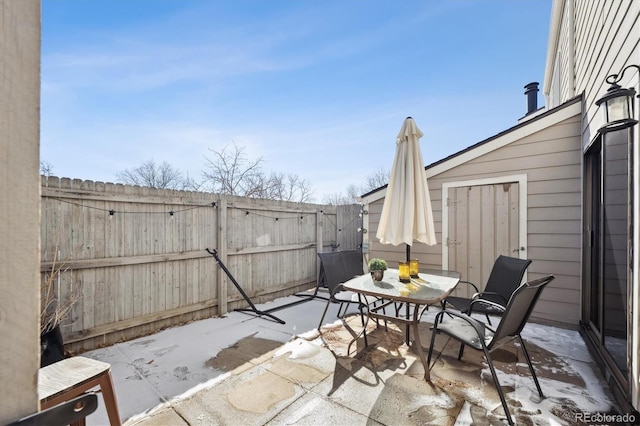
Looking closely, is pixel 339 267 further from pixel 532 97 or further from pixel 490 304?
pixel 532 97

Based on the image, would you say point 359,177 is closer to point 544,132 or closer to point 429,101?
point 429,101

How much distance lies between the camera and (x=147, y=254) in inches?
140

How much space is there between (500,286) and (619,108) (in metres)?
2.01

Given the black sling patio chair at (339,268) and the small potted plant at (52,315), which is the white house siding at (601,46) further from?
the small potted plant at (52,315)

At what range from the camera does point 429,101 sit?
18.2ft

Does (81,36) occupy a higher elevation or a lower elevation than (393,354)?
higher

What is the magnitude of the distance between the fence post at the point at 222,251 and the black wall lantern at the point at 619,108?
4.24m

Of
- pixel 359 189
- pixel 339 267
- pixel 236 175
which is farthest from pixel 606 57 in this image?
pixel 359 189

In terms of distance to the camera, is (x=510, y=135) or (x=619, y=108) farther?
(x=510, y=135)

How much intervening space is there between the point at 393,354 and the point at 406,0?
194 inches

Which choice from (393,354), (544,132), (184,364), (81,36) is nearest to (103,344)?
(184,364)

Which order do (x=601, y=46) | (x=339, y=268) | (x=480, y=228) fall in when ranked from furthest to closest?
(x=480, y=228) < (x=339, y=268) < (x=601, y=46)

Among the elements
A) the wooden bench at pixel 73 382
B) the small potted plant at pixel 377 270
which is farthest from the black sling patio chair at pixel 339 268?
the wooden bench at pixel 73 382

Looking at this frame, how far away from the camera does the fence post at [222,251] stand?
428 centimetres
